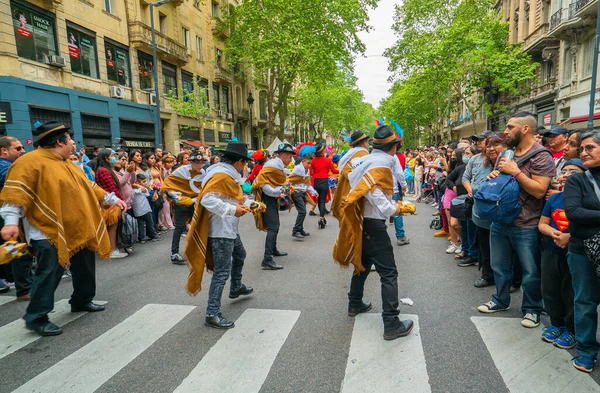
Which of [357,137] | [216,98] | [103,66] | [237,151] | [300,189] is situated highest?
[216,98]

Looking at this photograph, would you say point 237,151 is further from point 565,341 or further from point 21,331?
point 565,341

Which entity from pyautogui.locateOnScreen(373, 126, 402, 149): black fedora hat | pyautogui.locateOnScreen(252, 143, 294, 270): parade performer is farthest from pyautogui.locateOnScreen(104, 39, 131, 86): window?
pyautogui.locateOnScreen(373, 126, 402, 149): black fedora hat

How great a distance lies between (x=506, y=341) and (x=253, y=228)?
7.25m

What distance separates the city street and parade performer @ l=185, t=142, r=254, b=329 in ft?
1.27

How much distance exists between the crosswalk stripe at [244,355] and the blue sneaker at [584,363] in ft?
8.12

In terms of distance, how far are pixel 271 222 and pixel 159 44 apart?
20.9 metres

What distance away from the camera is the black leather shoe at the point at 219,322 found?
4031 millimetres

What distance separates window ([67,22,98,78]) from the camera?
17.5 metres

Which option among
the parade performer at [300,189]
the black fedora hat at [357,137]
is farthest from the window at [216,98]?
the black fedora hat at [357,137]

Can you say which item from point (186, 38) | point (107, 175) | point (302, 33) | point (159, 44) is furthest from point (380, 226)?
point (186, 38)

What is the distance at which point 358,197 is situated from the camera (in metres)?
3.65

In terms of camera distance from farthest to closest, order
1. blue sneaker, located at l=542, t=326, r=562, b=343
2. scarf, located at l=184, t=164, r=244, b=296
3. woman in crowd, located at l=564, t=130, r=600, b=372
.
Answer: scarf, located at l=184, t=164, r=244, b=296, blue sneaker, located at l=542, t=326, r=562, b=343, woman in crowd, located at l=564, t=130, r=600, b=372

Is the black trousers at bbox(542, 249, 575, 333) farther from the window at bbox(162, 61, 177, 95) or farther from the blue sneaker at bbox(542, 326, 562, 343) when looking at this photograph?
the window at bbox(162, 61, 177, 95)

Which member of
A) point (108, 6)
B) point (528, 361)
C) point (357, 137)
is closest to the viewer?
point (528, 361)
